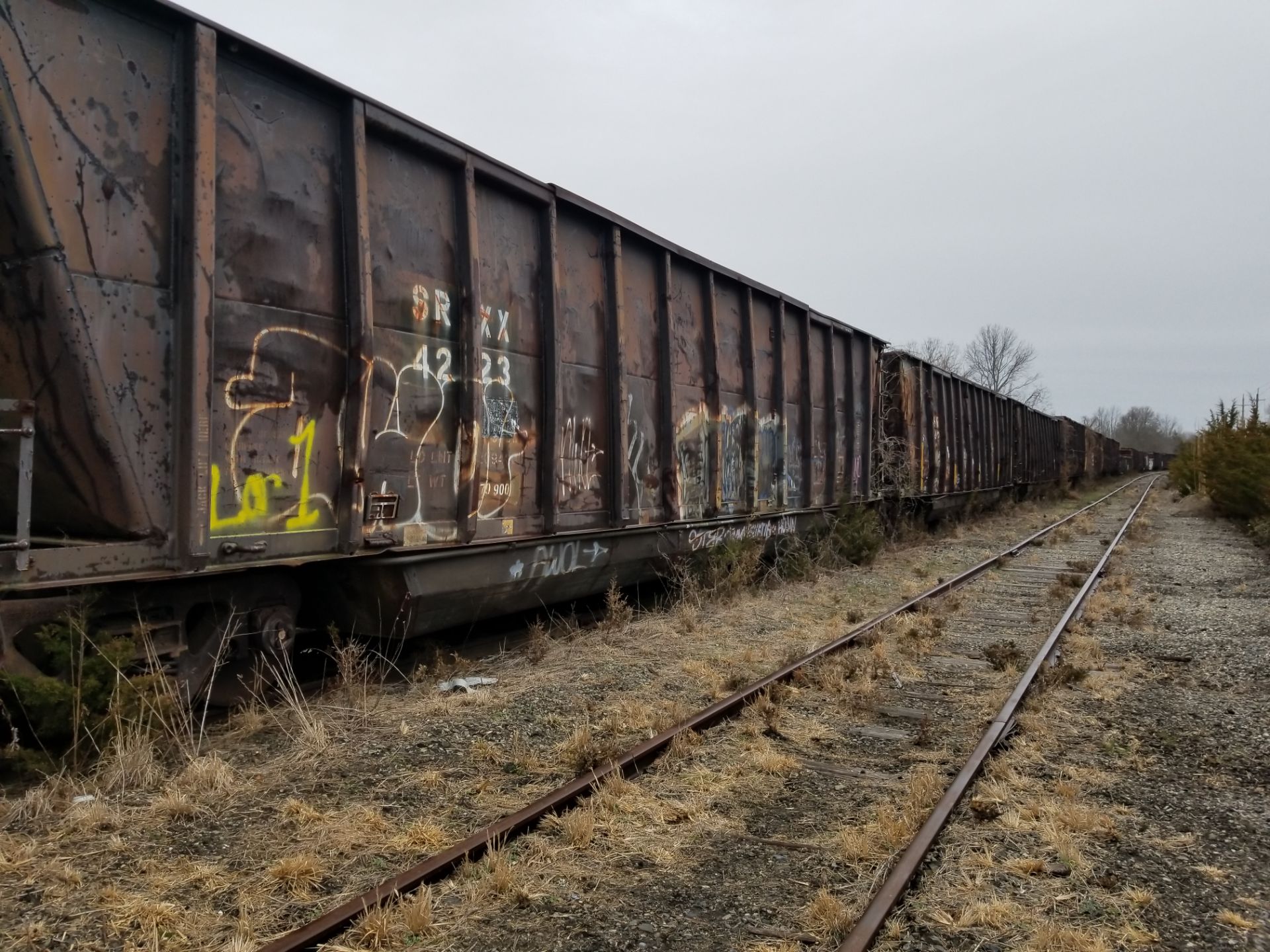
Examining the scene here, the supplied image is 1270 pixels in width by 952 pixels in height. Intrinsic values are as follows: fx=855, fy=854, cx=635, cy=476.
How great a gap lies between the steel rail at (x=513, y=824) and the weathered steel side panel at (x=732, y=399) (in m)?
3.15

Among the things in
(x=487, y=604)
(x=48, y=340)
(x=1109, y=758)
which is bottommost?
(x=1109, y=758)

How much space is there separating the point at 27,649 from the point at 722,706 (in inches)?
147

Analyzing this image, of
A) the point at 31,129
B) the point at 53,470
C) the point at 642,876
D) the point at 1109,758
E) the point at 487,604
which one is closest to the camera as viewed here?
the point at 642,876

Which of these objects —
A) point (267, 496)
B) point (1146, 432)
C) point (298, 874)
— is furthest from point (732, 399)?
point (1146, 432)

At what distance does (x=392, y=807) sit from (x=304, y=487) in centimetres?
189

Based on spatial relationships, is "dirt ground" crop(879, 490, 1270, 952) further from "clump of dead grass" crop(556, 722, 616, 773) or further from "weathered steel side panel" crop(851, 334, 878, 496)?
"weathered steel side panel" crop(851, 334, 878, 496)

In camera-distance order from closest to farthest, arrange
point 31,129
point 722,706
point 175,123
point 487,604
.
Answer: point 31,129, point 175,123, point 722,706, point 487,604

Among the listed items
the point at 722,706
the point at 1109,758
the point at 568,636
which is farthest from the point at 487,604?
the point at 1109,758

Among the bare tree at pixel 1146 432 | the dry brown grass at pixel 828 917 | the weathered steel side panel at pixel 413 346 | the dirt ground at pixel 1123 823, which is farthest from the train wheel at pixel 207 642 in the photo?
the bare tree at pixel 1146 432

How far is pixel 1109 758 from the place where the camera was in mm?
4906

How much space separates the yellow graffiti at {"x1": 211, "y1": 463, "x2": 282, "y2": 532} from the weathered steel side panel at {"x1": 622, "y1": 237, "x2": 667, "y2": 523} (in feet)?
12.4

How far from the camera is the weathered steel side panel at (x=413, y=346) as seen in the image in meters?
5.42

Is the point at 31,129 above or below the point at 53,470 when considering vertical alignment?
above

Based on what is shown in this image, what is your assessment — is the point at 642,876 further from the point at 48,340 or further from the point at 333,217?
the point at 333,217
